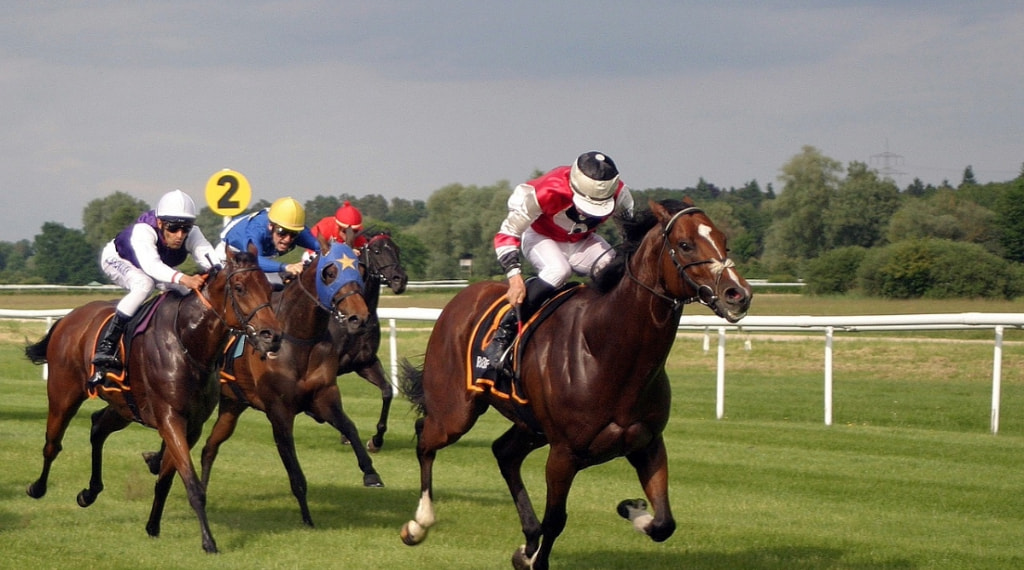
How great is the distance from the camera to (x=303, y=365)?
7.79 m

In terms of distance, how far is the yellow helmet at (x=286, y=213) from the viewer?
307 inches

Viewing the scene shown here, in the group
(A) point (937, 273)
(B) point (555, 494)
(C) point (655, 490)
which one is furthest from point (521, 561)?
(A) point (937, 273)

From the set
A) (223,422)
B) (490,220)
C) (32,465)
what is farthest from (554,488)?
(490,220)

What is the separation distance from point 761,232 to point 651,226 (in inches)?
2322

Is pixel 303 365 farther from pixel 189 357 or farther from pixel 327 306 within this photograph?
pixel 189 357

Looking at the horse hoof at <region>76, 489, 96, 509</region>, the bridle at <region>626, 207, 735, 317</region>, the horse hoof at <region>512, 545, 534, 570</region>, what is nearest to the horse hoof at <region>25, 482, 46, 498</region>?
the horse hoof at <region>76, 489, 96, 509</region>

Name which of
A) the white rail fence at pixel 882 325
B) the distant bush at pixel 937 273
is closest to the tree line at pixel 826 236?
the distant bush at pixel 937 273

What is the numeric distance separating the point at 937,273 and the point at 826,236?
1790 centimetres

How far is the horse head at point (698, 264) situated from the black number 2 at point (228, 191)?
25.7ft

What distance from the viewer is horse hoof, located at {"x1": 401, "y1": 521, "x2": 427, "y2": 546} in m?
6.33

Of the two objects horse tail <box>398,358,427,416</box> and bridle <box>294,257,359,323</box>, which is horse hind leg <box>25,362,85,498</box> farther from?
horse tail <box>398,358,427,416</box>

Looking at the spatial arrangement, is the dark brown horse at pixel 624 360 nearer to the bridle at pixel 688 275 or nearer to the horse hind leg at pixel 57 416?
the bridle at pixel 688 275

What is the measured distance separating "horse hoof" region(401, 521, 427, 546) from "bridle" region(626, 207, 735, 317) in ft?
6.41

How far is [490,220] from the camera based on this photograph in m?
50.8
